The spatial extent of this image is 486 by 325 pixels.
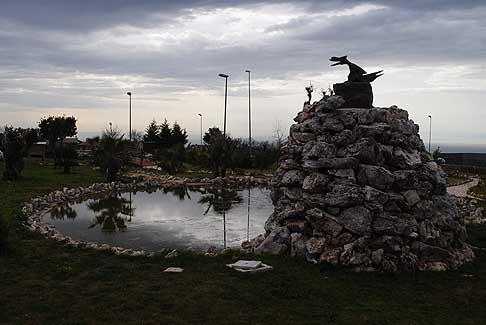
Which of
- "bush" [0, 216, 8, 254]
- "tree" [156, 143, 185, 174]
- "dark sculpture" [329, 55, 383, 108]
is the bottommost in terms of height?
"bush" [0, 216, 8, 254]

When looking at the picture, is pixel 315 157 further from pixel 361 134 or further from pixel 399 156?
pixel 399 156

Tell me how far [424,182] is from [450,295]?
8.99 ft

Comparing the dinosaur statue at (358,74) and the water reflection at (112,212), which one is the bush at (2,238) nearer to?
the water reflection at (112,212)

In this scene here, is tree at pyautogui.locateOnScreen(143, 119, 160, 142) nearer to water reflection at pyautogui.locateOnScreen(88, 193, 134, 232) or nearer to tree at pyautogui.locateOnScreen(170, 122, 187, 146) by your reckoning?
tree at pyautogui.locateOnScreen(170, 122, 187, 146)

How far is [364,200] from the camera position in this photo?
349 inches

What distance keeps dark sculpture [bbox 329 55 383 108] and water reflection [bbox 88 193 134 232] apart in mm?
6847

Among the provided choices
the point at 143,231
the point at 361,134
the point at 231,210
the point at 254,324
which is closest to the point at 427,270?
the point at 361,134

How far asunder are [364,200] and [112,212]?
991 centimetres

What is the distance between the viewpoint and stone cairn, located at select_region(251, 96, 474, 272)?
8.59 metres

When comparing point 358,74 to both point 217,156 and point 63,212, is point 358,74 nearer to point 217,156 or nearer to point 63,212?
point 63,212

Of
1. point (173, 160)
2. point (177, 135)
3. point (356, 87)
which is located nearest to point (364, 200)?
point (356, 87)

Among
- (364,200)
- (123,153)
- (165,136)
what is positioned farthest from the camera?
(165,136)

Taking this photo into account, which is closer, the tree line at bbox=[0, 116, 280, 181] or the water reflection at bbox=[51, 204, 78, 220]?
the water reflection at bbox=[51, 204, 78, 220]

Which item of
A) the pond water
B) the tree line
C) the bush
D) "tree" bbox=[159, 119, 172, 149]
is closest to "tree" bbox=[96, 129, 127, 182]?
the tree line
